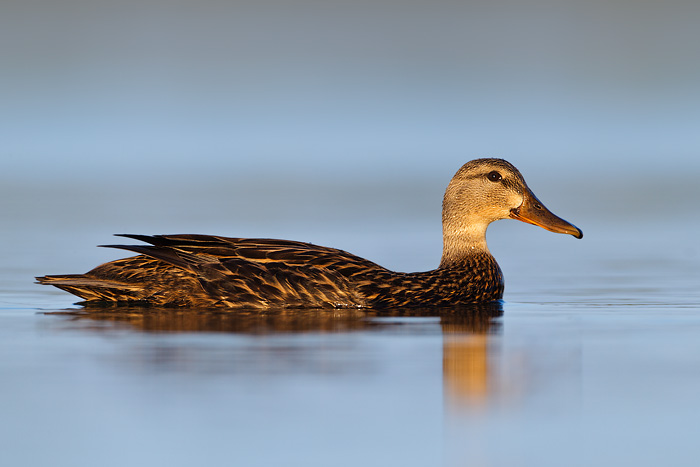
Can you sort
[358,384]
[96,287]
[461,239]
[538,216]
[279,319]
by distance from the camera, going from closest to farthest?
1. [358,384]
2. [279,319]
3. [96,287]
4. [538,216]
5. [461,239]

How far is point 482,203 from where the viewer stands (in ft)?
33.9

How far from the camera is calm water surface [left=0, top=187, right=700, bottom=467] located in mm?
5344

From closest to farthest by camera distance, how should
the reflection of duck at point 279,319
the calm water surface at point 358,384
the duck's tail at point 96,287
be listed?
the calm water surface at point 358,384 < the reflection of duck at point 279,319 < the duck's tail at point 96,287

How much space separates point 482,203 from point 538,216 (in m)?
0.44

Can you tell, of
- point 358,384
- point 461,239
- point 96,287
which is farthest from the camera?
point 461,239

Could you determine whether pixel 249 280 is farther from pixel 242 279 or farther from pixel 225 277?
pixel 225 277

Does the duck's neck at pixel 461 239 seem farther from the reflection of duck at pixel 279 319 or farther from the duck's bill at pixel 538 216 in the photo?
the reflection of duck at pixel 279 319

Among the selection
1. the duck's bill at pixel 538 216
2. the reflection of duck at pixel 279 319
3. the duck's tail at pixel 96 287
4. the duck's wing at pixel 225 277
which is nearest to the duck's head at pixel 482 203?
the duck's bill at pixel 538 216

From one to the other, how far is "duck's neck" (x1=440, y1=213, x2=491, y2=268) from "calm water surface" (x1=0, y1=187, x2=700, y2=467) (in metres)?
0.46

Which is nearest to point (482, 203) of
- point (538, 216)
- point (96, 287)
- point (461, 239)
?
point (461, 239)

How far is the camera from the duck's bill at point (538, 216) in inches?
398

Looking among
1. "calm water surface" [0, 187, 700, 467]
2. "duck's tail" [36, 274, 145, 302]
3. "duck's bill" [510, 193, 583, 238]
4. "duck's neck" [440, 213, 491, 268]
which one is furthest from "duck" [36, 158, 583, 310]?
"duck's bill" [510, 193, 583, 238]

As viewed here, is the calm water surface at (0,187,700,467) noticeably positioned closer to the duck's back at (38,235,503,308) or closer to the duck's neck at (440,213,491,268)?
the duck's back at (38,235,503,308)

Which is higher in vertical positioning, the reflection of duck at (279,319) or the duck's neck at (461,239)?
the duck's neck at (461,239)
